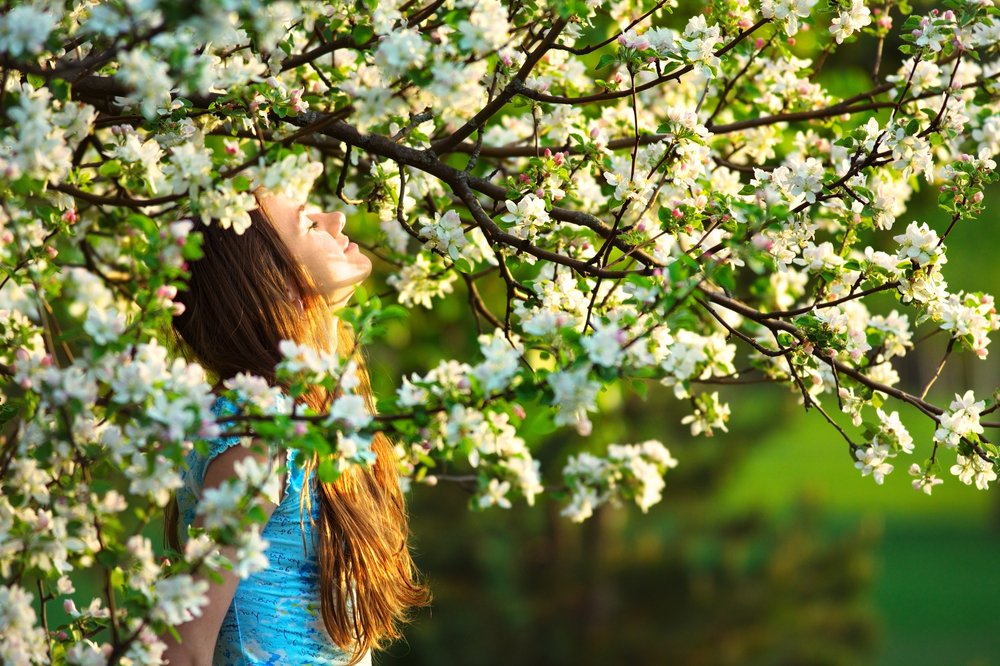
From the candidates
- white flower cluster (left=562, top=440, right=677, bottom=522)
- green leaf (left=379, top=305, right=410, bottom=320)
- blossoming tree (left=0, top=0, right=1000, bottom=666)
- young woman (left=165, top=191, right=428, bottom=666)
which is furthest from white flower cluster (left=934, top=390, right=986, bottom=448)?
young woman (left=165, top=191, right=428, bottom=666)

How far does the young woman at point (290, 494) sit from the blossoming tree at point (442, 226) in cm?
16

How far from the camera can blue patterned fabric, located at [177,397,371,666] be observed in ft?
6.55

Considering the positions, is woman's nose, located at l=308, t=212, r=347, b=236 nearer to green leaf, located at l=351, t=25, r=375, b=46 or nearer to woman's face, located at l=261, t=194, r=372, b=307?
woman's face, located at l=261, t=194, r=372, b=307

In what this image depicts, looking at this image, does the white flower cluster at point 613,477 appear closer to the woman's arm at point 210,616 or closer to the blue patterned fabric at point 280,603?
the blue patterned fabric at point 280,603

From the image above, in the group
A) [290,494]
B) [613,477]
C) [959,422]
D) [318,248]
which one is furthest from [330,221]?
[959,422]

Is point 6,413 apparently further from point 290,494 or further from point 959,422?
point 959,422

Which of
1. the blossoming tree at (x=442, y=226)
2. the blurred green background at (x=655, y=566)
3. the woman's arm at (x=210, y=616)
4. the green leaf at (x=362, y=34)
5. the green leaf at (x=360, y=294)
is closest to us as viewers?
the blossoming tree at (x=442, y=226)

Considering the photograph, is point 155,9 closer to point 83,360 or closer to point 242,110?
point 83,360

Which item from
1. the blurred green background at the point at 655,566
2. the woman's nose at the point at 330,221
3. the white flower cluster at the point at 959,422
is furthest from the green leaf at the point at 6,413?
the blurred green background at the point at 655,566

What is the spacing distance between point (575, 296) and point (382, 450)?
726mm

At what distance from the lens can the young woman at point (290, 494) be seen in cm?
200

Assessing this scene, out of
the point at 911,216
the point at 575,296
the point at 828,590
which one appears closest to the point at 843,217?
the point at 575,296

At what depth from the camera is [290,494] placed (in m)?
1.99

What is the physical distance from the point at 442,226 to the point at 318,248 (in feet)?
1.14
